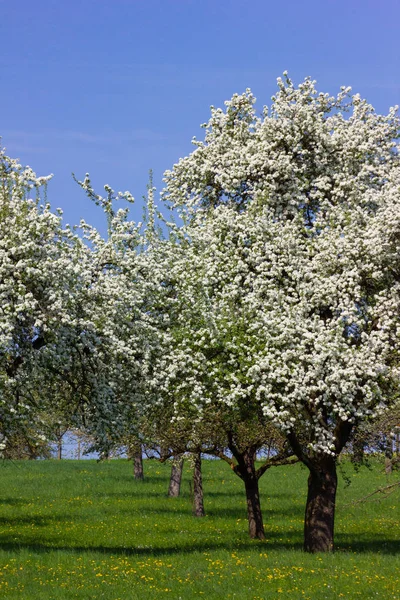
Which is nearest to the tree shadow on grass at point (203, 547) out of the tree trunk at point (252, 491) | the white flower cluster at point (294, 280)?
the tree trunk at point (252, 491)

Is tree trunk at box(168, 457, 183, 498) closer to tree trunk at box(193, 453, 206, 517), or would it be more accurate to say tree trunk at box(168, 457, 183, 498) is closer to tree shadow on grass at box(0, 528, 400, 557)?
tree trunk at box(193, 453, 206, 517)

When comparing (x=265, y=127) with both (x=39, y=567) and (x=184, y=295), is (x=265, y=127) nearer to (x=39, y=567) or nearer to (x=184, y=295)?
(x=184, y=295)

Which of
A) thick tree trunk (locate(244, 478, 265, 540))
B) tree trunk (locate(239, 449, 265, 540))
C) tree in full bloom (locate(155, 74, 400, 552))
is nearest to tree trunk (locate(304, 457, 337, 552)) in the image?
tree in full bloom (locate(155, 74, 400, 552))

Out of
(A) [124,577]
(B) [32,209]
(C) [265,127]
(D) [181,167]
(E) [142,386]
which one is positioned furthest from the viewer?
(D) [181,167]

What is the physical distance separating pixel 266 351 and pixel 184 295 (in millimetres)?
3789

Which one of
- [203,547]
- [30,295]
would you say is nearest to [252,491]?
[203,547]

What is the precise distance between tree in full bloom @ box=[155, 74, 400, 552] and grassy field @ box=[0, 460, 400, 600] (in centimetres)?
380

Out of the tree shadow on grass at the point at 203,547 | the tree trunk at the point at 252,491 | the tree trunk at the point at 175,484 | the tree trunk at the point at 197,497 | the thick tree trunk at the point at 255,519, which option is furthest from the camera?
the tree trunk at the point at 175,484

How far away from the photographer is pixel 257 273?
26.6 m

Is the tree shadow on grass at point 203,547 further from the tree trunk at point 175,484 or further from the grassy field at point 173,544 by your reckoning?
the tree trunk at point 175,484

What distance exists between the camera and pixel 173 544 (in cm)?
3177

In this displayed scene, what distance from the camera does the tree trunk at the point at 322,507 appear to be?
1091 inches

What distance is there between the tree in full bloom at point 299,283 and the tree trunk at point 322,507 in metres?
0.04

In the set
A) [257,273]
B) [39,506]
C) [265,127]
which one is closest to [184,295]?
[257,273]
